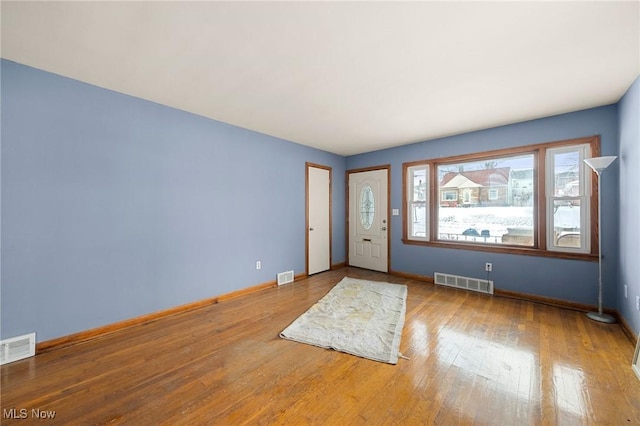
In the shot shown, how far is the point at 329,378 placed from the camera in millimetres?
1942

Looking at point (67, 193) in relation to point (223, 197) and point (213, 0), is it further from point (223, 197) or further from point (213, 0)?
point (213, 0)

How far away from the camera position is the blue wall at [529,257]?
10.0 feet

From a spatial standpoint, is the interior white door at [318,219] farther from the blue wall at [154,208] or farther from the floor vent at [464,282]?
the floor vent at [464,282]

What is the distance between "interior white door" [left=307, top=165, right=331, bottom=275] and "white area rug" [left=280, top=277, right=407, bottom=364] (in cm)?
114

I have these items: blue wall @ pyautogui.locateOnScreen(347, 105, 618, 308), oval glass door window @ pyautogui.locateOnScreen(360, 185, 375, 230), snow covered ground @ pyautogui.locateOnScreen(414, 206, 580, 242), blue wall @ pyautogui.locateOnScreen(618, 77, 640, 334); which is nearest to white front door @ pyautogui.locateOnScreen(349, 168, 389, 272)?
oval glass door window @ pyautogui.locateOnScreen(360, 185, 375, 230)

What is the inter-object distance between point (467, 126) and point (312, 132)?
237cm

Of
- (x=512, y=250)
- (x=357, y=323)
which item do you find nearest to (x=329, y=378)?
(x=357, y=323)

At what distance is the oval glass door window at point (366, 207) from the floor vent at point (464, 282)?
5.52ft

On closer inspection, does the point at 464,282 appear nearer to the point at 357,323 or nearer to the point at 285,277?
the point at 357,323

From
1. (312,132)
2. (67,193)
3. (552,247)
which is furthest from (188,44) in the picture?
(552,247)

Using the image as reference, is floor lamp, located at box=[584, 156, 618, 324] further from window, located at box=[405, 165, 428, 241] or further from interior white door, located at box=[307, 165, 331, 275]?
interior white door, located at box=[307, 165, 331, 275]

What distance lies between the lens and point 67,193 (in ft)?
7.95

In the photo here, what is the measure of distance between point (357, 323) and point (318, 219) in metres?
2.63

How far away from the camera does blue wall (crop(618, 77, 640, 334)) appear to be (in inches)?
94.8
